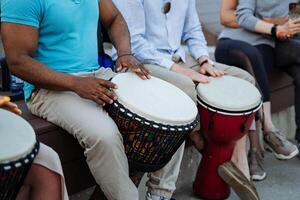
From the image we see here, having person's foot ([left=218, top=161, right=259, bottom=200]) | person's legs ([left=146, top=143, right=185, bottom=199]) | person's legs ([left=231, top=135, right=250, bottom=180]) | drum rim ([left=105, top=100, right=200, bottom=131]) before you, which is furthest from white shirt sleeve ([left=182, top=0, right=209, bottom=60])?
drum rim ([left=105, top=100, right=200, bottom=131])

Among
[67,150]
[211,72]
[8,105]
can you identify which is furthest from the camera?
[211,72]

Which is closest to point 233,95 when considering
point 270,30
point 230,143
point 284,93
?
point 230,143

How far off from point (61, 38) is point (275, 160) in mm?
1811

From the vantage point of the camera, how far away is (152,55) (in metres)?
3.16

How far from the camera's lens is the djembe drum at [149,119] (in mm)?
2416

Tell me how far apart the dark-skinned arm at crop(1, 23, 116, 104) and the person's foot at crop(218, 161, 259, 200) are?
2.83 ft

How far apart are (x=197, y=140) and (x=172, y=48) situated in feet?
1.75

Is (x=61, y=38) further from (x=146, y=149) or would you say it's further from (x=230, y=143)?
(x=230, y=143)

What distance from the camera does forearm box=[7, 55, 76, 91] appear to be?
246 centimetres

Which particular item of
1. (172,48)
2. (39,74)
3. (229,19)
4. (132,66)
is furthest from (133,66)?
(229,19)

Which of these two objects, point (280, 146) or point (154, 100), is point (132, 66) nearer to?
point (154, 100)

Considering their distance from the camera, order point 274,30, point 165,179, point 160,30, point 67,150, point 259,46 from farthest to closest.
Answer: point 259,46, point 274,30, point 160,30, point 165,179, point 67,150

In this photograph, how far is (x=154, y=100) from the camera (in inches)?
99.0

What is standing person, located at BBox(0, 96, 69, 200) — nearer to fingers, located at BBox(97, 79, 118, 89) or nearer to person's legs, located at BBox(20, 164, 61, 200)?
person's legs, located at BBox(20, 164, 61, 200)
